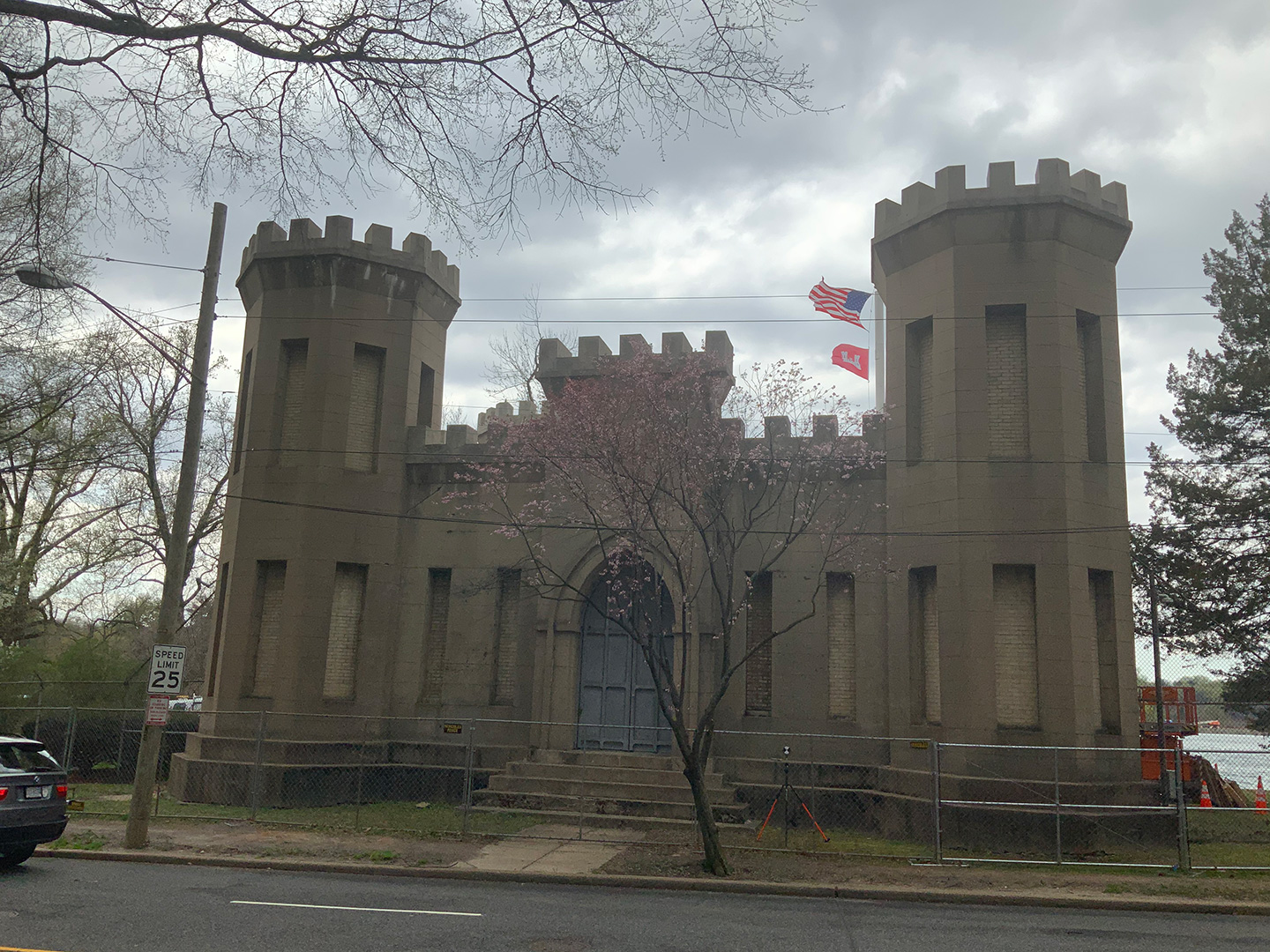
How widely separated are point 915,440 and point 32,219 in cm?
1364

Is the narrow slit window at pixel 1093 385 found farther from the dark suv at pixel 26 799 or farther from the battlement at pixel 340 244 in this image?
the dark suv at pixel 26 799

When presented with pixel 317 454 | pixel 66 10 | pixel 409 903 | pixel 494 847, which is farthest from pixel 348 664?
pixel 66 10

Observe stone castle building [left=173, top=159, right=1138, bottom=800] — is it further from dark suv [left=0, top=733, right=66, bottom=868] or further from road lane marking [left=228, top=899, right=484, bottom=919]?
road lane marking [left=228, top=899, right=484, bottom=919]

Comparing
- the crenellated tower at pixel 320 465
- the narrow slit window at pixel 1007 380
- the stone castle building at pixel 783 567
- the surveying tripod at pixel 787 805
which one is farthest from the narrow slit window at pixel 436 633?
the narrow slit window at pixel 1007 380

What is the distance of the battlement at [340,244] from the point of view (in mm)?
19938

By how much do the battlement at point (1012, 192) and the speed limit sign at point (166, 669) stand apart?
1378 centimetres

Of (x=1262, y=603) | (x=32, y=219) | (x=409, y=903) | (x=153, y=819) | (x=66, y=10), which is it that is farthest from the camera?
(x=1262, y=603)

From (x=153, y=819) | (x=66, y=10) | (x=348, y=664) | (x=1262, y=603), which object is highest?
(x=66, y=10)

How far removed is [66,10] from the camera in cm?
718

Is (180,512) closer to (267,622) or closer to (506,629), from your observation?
(267,622)

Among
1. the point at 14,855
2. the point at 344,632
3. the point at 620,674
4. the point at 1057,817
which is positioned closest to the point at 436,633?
the point at 344,632

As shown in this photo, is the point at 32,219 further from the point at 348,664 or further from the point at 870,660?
the point at 870,660

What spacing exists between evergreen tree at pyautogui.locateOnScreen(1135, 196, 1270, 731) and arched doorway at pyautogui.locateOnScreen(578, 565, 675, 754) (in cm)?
1136

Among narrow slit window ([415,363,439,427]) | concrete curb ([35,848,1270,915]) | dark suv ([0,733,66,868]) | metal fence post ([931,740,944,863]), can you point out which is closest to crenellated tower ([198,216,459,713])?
narrow slit window ([415,363,439,427])
